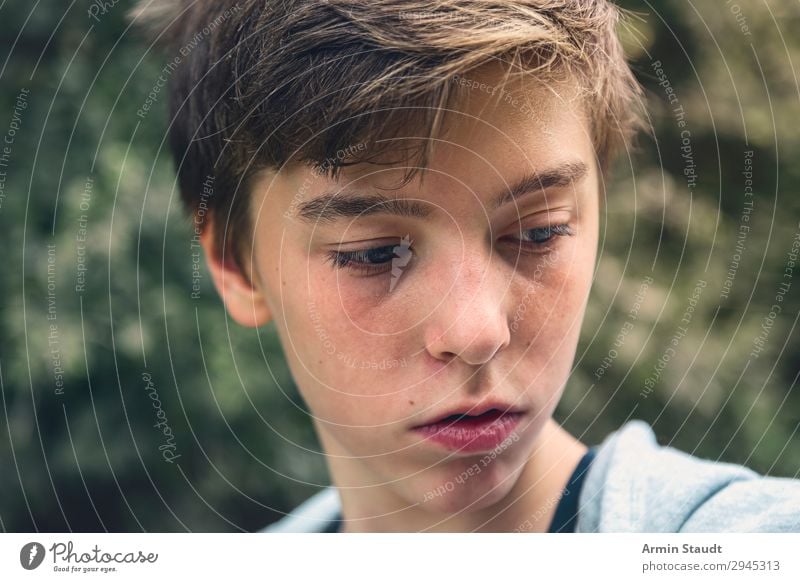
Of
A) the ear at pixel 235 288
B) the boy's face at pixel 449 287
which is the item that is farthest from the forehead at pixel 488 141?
the ear at pixel 235 288

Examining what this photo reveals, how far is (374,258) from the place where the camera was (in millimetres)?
595

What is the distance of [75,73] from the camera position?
82 cm

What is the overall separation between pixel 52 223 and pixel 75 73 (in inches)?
6.0

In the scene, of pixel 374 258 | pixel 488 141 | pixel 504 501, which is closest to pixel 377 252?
pixel 374 258

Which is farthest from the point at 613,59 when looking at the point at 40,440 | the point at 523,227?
the point at 40,440

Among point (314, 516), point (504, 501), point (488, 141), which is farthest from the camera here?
point (314, 516)

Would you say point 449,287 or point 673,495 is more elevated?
point 449,287

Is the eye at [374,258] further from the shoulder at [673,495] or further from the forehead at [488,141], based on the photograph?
the shoulder at [673,495]

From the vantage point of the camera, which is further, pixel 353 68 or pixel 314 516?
pixel 314 516

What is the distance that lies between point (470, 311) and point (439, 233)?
0.21 feet

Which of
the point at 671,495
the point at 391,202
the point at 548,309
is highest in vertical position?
the point at 391,202

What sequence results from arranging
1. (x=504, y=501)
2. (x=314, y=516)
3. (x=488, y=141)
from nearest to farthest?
(x=488, y=141)
(x=504, y=501)
(x=314, y=516)

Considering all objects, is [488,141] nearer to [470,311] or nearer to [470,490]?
[470,311]
